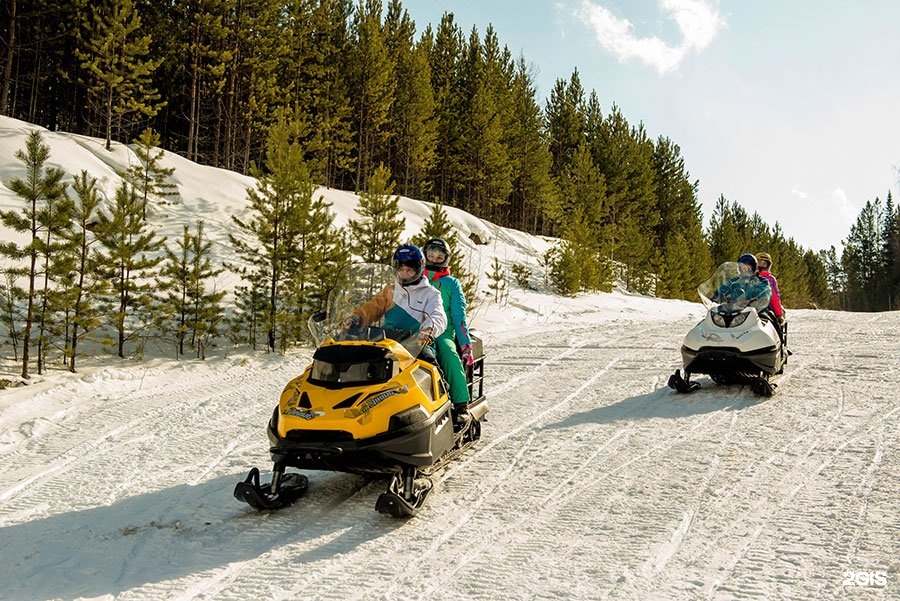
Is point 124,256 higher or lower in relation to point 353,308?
higher

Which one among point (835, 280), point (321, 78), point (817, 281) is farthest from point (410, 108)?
point (835, 280)

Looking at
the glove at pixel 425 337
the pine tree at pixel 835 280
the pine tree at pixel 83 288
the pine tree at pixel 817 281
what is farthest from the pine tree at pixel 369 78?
the pine tree at pixel 835 280

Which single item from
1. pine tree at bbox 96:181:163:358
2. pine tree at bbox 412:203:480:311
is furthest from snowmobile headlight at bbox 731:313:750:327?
pine tree at bbox 412:203:480:311

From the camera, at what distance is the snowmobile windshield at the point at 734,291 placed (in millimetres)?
8992

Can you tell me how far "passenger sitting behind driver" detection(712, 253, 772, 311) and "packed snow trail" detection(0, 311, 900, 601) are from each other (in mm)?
1241

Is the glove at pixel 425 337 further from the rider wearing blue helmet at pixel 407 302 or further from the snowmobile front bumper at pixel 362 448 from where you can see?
the snowmobile front bumper at pixel 362 448

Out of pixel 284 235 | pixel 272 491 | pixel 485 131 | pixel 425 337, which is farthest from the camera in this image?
pixel 485 131

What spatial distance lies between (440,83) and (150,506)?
44500 mm

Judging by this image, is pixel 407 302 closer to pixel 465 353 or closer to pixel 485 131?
pixel 465 353

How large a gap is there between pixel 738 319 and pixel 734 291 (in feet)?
2.79

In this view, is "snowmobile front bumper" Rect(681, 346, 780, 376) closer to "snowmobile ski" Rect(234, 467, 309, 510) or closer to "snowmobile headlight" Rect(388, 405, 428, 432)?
"snowmobile headlight" Rect(388, 405, 428, 432)

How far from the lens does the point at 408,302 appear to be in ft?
18.4

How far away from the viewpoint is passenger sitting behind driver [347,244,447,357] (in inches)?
216

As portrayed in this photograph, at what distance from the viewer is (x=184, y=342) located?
46.6ft
